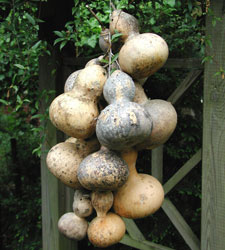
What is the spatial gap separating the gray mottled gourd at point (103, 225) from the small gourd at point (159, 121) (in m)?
0.16

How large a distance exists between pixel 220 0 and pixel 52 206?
50.5 inches

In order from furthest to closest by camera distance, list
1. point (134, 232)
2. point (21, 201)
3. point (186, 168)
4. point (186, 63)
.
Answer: point (21, 201)
point (134, 232)
point (186, 168)
point (186, 63)

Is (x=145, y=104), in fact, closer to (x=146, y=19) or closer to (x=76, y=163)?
(x=76, y=163)

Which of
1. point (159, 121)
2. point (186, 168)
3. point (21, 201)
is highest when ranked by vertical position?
point (159, 121)

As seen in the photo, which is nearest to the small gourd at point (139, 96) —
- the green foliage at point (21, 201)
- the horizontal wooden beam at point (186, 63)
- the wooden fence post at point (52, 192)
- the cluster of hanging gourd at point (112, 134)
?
the cluster of hanging gourd at point (112, 134)

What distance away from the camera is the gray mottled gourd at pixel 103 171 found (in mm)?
758

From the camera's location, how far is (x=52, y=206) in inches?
71.7

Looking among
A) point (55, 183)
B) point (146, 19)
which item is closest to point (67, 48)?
point (146, 19)

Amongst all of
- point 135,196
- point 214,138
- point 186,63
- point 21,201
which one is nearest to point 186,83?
point 186,63

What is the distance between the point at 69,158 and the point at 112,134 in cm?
19

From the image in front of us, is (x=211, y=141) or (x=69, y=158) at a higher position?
(x=69, y=158)

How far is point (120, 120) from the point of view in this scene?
2.35 ft

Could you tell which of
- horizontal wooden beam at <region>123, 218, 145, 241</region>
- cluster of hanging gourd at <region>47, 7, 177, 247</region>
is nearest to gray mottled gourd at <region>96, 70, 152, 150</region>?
cluster of hanging gourd at <region>47, 7, 177, 247</region>

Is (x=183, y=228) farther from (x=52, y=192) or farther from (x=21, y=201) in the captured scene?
(x=21, y=201)
